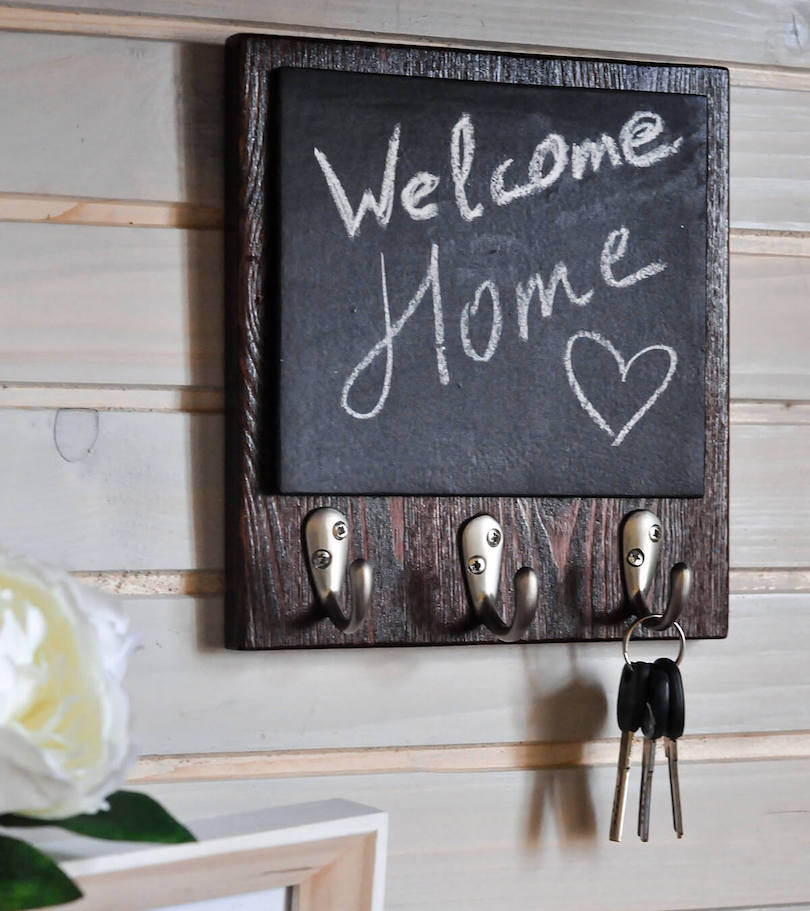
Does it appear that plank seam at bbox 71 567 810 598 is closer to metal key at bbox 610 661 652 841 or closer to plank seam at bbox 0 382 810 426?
plank seam at bbox 0 382 810 426

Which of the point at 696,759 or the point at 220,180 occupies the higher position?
the point at 220,180

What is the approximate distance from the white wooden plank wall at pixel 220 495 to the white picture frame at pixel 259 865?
0.16m

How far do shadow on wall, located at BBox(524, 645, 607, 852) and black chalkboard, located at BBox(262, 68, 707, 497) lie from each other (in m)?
0.14

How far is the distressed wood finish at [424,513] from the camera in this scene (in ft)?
2.62

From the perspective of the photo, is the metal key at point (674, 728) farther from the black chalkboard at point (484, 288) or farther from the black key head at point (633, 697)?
the black chalkboard at point (484, 288)

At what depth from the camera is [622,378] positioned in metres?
0.85

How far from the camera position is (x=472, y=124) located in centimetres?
83

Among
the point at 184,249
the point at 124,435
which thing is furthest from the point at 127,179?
the point at 124,435

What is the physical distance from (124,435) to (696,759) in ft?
1.57

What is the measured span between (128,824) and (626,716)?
0.44 metres

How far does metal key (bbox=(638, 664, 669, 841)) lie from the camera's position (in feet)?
2.65

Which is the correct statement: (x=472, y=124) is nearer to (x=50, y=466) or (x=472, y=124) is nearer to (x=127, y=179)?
(x=127, y=179)

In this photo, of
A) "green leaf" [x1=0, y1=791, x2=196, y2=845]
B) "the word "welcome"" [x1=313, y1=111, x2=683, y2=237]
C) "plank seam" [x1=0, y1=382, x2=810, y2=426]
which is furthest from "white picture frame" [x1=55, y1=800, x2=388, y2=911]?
"the word "welcome"" [x1=313, y1=111, x2=683, y2=237]

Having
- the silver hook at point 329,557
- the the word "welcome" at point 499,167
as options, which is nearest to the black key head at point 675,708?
the silver hook at point 329,557
